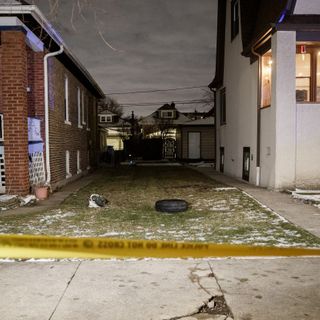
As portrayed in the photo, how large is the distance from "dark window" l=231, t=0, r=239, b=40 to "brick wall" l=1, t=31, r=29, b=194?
9.19 m

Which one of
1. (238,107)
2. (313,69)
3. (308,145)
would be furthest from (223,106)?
(308,145)

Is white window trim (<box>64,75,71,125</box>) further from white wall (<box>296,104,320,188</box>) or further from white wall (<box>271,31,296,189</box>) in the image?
white wall (<box>296,104,320,188</box>)

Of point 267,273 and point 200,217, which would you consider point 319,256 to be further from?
point 200,217

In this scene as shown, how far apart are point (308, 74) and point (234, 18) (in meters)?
5.81

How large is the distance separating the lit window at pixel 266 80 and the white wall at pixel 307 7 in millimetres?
1973

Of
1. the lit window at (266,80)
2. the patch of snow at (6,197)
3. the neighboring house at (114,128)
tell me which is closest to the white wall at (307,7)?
the lit window at (266,80)

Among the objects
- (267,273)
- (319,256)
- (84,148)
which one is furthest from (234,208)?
(84,148)

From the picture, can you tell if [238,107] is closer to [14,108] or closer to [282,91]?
[282,91]

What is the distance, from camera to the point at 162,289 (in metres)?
4.29

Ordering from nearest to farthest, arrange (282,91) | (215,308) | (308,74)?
(215,308), (282,91), (308,74)

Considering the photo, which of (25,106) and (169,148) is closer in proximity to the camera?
(25,106)

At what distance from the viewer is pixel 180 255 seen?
5.39 m

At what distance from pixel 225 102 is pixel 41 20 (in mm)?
10980

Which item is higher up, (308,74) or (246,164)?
(308,74)
